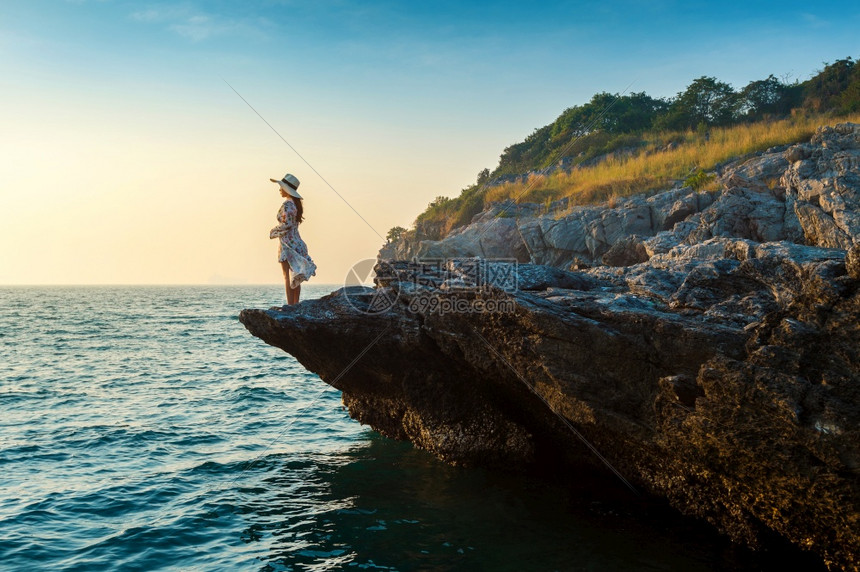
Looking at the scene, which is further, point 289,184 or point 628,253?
point 628,253

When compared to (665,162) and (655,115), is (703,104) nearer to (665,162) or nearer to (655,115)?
(655,115)

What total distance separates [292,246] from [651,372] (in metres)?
8.25

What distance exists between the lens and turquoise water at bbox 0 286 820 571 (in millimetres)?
8273

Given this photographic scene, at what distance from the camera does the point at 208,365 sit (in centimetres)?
2706

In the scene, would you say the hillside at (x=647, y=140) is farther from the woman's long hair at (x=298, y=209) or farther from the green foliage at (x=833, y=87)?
the woman's long hair at (x=298, y=209)

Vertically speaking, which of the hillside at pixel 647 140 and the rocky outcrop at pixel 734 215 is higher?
the hillside at pixel 647 140

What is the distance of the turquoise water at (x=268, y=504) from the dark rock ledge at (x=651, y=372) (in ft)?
2.59

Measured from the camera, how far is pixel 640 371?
849cm

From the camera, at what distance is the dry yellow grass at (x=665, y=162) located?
33094 millimetres

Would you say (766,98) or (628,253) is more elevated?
(766,98)

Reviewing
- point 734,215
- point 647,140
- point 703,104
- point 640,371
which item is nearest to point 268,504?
point 640,371

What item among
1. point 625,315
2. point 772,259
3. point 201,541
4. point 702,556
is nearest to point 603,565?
point 702,556

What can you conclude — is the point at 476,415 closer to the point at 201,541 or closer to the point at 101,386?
the point at 201,541
